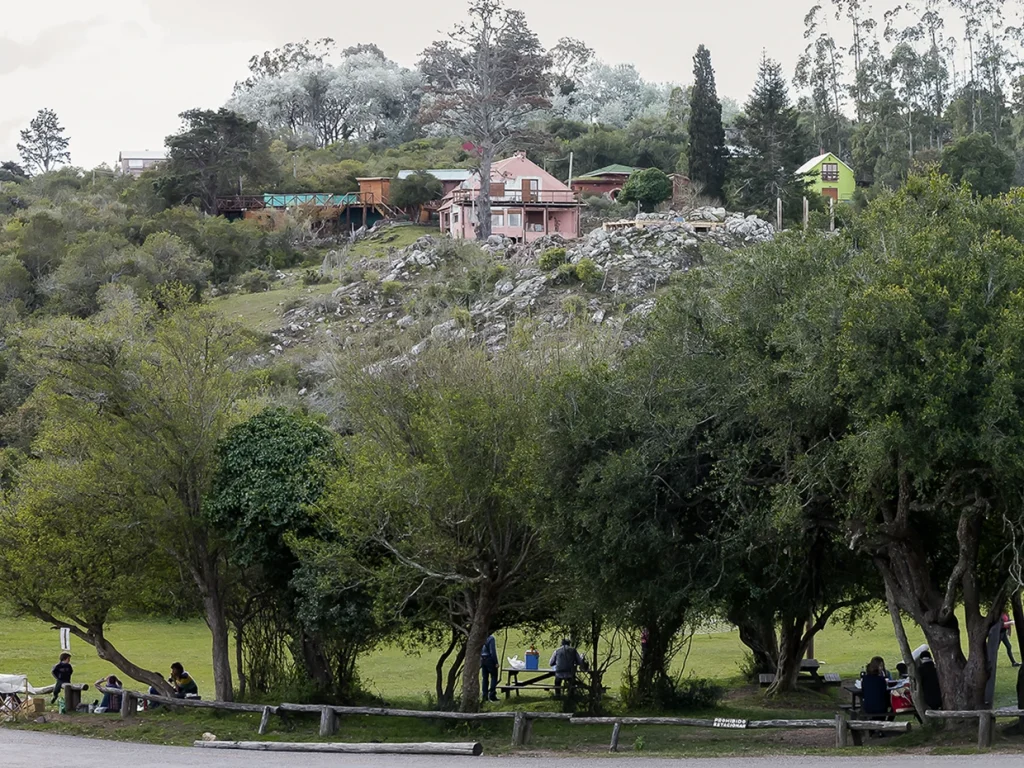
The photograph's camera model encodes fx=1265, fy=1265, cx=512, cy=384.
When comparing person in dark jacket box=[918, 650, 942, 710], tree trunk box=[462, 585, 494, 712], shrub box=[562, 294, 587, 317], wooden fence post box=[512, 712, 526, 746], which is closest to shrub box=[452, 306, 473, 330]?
shrub box=[562, 294, 587, 317]

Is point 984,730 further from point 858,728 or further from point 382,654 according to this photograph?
point 382,654

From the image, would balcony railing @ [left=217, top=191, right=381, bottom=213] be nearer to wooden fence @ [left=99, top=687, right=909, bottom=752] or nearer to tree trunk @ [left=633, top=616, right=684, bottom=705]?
wooden fence @ [left=99, top=687, right=909, bottom=752]

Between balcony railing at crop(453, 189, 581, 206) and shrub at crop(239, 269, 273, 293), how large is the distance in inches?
617

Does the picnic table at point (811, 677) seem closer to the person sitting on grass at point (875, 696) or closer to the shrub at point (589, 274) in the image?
the person sitting on grass at point (875, 696)

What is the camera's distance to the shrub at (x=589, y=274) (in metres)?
68.9

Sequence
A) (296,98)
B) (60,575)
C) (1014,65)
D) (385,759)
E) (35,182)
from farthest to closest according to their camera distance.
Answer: (296,98)
(35,182)
(1014,65)
(60,575)
(385,759)

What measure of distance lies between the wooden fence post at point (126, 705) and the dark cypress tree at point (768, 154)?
212 feet

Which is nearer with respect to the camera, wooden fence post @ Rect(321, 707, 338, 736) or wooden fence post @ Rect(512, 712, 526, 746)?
wooden fence post @ Rect(512, 712, 526, 746)

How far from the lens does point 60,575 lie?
26.5 metres

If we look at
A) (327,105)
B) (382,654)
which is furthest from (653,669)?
(327,105)

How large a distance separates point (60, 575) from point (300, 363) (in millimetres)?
38701

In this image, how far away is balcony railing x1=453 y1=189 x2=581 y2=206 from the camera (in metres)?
94.2

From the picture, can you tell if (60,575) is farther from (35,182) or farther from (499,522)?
(35,182)

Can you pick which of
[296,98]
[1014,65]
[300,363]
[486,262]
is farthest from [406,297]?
[296,98]
